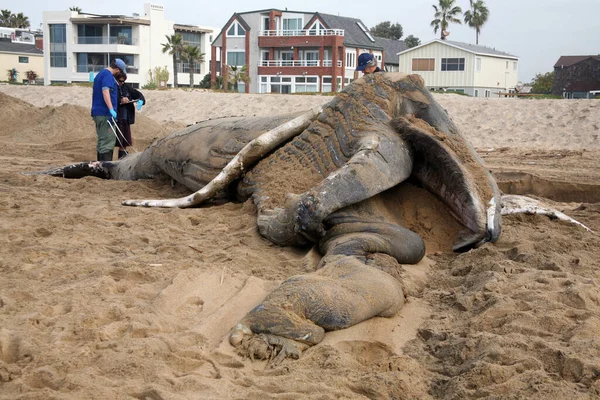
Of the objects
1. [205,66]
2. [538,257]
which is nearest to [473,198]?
[538,257]

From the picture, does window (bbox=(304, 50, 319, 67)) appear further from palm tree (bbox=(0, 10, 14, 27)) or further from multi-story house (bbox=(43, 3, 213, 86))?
palm tree (bbox=(0, 10, 14, 27))

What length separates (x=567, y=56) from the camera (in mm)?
53469

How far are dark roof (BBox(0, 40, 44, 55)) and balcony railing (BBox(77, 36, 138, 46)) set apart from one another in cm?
1141

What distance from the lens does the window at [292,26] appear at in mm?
49656

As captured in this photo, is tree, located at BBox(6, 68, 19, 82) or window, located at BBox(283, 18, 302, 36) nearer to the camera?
window, located at BBox(283, 18, 302, 36)

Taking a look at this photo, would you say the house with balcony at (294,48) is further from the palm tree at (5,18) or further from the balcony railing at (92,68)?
the palm tree at (5,18)

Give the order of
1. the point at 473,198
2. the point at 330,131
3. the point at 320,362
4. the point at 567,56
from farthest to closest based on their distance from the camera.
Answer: the point at 567,56, the point at 330,131, the point at 473,198, the point at 320,362

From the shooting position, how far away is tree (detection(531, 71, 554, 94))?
52250mm

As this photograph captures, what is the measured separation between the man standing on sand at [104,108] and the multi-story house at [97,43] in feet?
148

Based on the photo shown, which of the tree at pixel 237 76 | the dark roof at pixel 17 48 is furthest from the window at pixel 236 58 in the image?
the dark roof at pixel 17 48

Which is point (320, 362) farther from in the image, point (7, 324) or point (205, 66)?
point (205, 66)

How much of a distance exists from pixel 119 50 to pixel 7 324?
5342 centimetres

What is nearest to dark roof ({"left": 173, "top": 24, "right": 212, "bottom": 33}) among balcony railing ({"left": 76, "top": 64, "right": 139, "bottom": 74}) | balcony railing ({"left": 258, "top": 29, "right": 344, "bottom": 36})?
balcony railing ({"left": 76, "top": 64, "right": 139, "bottom": 74})

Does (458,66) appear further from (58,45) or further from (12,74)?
(12,74)
